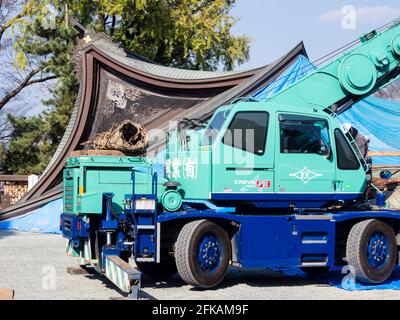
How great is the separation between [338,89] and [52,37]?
28182 millimetres

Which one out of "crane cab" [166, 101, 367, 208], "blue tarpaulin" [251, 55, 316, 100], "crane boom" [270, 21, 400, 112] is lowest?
"crane cab" [166, 101, 367, 208]

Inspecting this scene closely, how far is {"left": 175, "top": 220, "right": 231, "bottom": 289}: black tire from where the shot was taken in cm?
1105

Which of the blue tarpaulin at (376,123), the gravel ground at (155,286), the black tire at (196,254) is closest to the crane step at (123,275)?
the gravel ground at (155,286)

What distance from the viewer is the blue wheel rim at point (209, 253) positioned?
1123 cm

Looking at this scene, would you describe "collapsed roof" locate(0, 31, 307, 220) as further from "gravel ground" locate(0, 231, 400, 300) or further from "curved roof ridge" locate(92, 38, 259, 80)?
"gravel ground" locate(0, 231, 400, 300)

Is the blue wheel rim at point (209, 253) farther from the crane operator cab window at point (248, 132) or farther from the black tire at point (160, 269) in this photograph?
the black tire at point (160, 269)

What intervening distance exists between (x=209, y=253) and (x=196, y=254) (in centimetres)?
24

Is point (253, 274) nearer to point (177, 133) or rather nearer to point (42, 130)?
point (177, 133)

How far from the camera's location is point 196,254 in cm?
1113

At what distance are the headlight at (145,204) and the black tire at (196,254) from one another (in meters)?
0.58

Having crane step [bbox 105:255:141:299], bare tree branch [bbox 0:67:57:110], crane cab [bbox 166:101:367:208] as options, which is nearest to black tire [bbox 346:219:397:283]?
crane cab [bbox 166:101:367:208]

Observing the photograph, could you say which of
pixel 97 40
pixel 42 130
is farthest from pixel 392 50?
pixel 42 130

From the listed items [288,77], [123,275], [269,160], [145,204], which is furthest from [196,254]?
[288,77]

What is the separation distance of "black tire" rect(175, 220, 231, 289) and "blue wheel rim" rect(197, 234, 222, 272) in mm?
15
